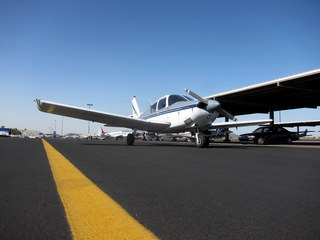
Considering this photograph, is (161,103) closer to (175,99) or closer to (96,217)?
(175,99)

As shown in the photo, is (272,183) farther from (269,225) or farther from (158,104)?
(158,104)

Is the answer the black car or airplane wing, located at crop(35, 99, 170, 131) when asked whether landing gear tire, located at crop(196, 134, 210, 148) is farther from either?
the black car

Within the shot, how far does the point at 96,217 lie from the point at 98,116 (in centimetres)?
1158

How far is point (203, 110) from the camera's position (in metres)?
10.6

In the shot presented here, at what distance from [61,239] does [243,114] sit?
111 feet

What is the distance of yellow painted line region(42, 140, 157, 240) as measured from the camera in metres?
1.19

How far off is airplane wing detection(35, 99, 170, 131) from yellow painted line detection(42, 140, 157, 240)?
1006cm

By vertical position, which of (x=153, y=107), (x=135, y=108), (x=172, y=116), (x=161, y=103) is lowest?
(x=172, y=116)

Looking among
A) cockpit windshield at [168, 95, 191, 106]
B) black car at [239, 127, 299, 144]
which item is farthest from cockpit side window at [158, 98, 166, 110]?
black car at [239, 127, 299, 144]

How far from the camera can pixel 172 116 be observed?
12.1 metres

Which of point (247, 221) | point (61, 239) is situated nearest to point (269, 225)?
point (247, 221)

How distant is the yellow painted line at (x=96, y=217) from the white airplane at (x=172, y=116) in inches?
352

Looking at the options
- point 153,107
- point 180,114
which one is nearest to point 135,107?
point 153,107

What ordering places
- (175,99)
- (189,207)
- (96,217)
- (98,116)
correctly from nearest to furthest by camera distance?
(96,217), (189,207), (98,116), (175,99)
